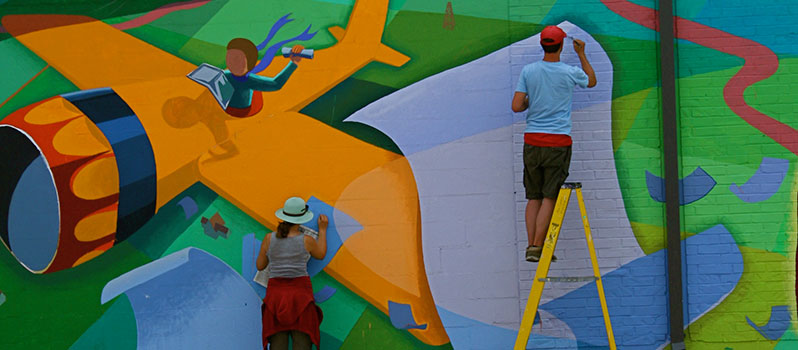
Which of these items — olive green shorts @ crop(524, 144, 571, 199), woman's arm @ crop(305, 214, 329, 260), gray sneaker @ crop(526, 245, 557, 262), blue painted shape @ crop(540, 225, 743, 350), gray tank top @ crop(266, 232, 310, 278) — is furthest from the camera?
blue painted shape @ crop(540, 225, 743, 350)

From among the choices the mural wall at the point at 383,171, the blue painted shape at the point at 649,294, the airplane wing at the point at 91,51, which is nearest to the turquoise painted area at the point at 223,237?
the mural wall at the point at 383,171

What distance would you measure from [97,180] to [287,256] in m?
1.73

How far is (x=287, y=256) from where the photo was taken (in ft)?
17.9

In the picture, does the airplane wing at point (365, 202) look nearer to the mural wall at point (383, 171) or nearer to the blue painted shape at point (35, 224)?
the mural wall at point (383, 171)

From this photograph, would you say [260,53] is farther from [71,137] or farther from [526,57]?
[526,57]

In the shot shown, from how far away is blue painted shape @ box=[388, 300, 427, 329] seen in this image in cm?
588

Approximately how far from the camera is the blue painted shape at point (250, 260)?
5.89 metres

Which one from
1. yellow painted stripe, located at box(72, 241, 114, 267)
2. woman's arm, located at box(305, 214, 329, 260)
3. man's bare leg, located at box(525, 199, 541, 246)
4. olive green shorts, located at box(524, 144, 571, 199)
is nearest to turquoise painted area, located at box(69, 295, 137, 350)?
yellow painted stripe, located at box(72, 241, 114, 267)

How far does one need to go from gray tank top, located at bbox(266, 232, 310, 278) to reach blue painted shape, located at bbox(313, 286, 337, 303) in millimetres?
465

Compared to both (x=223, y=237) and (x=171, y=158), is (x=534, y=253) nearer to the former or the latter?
→ (x=223, y=237)

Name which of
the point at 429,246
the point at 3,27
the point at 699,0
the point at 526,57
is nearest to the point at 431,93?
the point at 526,57

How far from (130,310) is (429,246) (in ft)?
7.92

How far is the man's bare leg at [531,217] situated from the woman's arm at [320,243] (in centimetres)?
156

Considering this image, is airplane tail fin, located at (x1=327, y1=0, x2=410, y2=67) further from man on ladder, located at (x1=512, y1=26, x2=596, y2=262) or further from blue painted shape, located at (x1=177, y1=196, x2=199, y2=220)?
blue painted shape, located at (x1=177, y1=196, x2=199, y2=220)
